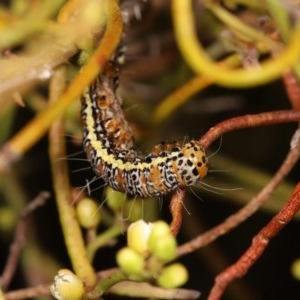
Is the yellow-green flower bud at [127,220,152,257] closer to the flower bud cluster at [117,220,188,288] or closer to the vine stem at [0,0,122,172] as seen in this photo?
the flower bud cluster at [117,220,188,288]

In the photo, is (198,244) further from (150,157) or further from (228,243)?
(228,243)

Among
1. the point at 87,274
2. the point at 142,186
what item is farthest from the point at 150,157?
the point at 87,274

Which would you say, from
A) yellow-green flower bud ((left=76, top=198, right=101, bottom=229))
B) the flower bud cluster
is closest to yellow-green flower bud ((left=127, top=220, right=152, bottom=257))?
the flower bud cluster

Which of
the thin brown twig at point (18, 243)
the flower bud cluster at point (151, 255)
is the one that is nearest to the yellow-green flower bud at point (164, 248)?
the flower bud cluster at point (151, 255)

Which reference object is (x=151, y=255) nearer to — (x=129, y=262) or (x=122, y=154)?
(x=129, y=262)

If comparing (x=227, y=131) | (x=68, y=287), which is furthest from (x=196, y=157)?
(x=68, y=287)

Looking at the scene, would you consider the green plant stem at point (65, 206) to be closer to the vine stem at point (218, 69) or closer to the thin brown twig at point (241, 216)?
the thin brown twig at point (241, 216)
